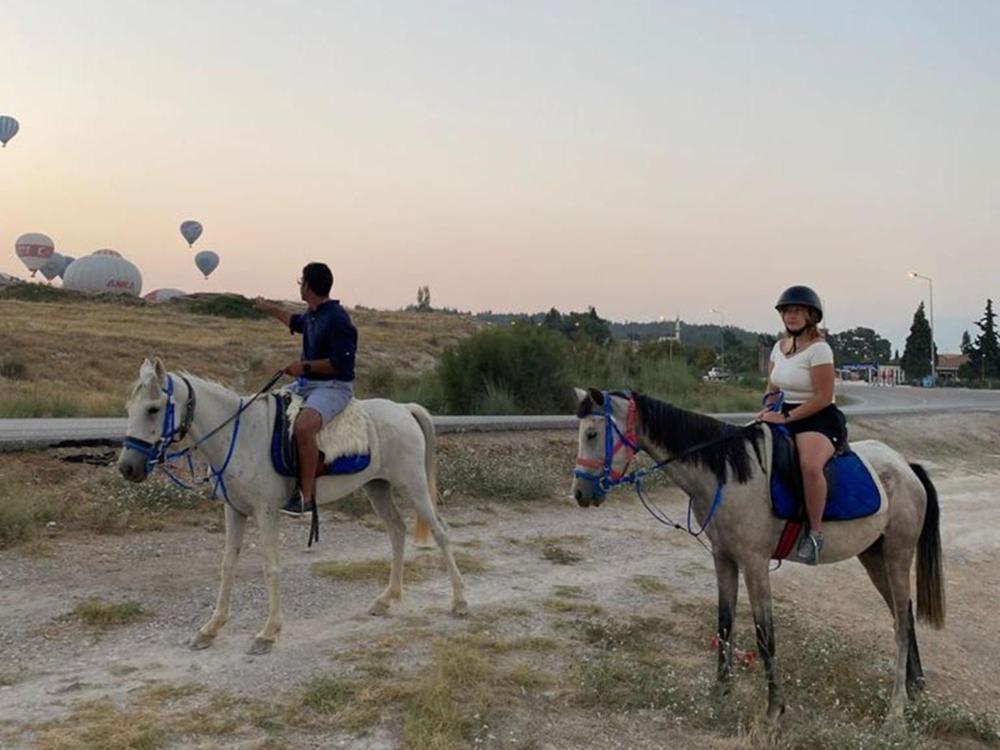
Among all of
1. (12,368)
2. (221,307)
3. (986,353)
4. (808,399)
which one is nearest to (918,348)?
(986,353)

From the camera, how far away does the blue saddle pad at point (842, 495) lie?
218 inches

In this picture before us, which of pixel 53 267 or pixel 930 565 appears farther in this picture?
pixel 53 267

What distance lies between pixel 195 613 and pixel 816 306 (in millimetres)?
5656

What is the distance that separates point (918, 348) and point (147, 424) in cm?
9317

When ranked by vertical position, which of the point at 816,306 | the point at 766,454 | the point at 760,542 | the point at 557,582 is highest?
the point at 816,306

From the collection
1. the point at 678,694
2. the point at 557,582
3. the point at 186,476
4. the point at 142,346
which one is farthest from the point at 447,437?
the point at 142,346

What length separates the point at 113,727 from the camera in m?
4.62

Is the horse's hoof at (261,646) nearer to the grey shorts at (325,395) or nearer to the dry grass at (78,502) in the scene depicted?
the grey shorts at (325,395)

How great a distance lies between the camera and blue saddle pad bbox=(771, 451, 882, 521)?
5539mm

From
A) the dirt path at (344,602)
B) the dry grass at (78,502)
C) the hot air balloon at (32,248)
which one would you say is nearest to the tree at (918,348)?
the dirt path at (344,602)

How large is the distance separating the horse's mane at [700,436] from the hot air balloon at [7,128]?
3310 inches

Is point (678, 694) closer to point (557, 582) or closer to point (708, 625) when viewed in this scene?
point (708, 625)

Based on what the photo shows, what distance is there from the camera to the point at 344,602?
7.60 m

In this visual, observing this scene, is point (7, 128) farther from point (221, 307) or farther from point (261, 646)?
point (261, 646)
